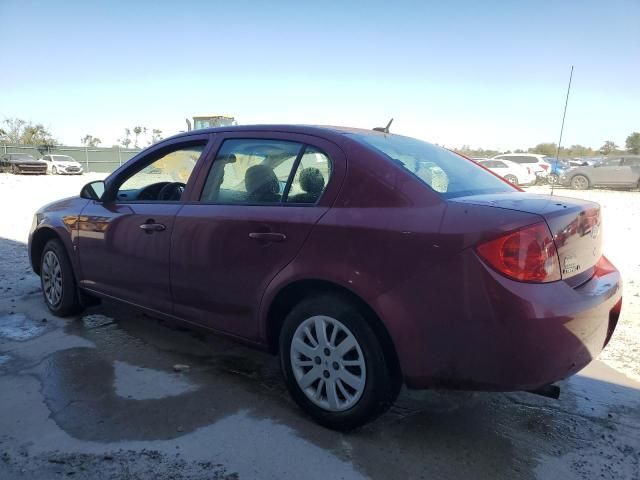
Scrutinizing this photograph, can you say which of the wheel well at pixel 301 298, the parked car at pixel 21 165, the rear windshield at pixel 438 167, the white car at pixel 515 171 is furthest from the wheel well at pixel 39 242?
the parked car at pixel 21 165

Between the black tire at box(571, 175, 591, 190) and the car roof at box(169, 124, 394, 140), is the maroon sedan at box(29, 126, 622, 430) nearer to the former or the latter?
the car roof at box(169, 124, 394, 140)

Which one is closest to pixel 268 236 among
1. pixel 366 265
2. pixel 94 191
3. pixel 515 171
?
pixel 366 265

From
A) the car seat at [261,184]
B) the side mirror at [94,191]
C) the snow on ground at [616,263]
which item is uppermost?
the car seat at [261,184]

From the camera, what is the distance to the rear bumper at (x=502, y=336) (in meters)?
2.24

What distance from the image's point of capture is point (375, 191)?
8.70 ft

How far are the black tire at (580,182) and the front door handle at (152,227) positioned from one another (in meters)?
22.9

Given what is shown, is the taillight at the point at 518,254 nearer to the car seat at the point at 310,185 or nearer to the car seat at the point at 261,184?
the car seat at the point at 310,185

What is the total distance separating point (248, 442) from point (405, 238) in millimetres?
1357

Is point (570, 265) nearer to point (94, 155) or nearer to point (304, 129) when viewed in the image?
point (304, 129)

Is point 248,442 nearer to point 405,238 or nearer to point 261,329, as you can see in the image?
point 261,329

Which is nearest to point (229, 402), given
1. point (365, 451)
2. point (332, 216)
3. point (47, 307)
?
point (365, 451)

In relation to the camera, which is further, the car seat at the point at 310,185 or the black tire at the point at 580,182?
the black tire at the point at 580,182

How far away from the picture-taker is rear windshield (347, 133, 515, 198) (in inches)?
110

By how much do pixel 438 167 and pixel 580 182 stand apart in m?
22.4
